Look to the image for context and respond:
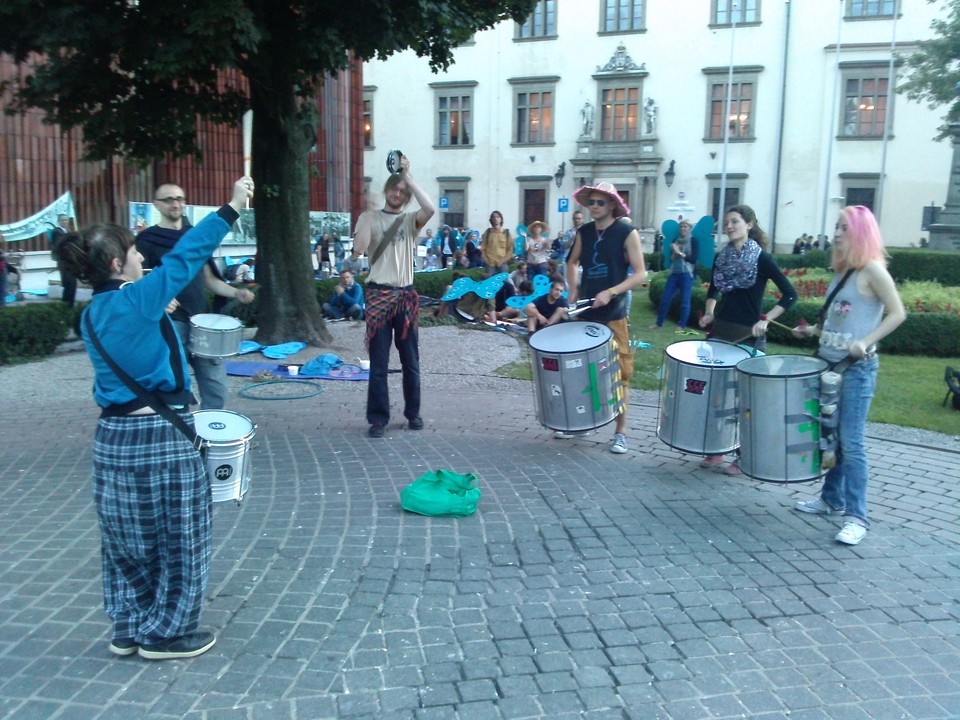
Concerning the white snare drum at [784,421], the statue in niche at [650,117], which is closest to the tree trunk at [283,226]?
the white snare drum at [784,421]

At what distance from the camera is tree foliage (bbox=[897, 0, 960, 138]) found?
98.8ft

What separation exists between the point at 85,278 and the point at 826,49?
39377mm

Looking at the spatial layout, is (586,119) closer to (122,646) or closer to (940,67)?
(940,67)

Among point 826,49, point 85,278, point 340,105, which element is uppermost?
point 826,49

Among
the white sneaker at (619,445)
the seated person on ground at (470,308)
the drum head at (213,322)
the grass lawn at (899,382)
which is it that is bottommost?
the grass lawn at (899,382)

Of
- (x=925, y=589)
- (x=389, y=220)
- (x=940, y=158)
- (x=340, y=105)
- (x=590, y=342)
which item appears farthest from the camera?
(x=940, y=158)

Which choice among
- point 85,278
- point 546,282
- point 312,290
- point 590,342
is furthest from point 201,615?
point 546,282

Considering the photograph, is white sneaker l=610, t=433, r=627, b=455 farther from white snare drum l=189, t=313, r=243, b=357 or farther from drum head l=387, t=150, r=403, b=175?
white snare drum l=189, t=313, r=243, b=357

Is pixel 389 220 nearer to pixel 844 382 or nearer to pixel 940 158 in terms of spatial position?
pixel 844 382

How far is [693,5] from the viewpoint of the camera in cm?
3844

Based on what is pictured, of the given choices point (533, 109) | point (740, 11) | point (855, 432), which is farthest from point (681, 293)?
point (533, 109)

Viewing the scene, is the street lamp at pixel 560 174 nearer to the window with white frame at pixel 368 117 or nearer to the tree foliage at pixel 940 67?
the window with white frame at pixel 368 117

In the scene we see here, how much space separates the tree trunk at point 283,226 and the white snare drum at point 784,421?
289 inches

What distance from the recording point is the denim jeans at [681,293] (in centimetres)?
1427
